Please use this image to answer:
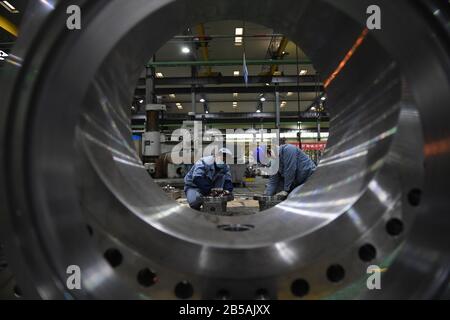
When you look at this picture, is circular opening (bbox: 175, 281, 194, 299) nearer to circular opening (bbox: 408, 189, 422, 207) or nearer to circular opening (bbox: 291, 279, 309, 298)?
circular opening (bbox: 291, 279, 309, 298)

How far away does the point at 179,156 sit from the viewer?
528cm

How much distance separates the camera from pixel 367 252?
0.57m

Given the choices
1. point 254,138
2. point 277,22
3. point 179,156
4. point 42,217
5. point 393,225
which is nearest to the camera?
point 42,217

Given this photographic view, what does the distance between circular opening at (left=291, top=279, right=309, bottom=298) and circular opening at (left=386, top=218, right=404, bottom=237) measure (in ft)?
0.60

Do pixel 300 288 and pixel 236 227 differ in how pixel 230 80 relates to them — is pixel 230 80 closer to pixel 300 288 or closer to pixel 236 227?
pixel 236 227

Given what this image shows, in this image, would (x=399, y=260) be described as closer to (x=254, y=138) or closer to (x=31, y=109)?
(x=31, y=109)

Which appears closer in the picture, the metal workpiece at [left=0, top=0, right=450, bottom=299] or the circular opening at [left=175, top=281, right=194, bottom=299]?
the metal workpiece at [left=0, top=0, right=450, bottom=299]

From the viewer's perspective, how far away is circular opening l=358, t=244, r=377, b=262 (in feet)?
1.85

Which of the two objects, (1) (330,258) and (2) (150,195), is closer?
(1) (330,258)

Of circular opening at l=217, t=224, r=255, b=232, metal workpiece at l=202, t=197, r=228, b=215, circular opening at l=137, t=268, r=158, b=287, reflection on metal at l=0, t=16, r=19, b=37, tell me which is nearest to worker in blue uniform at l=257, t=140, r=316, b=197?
metal workpiece at l=202, t=197, r=228, b=215

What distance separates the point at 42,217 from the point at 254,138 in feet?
25.9

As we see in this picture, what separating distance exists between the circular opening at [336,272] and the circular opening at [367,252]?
5cm

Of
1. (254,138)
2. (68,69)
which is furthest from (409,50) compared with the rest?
(254,138)

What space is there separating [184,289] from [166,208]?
0.84ft
